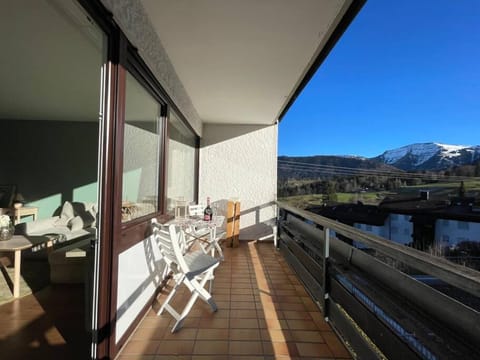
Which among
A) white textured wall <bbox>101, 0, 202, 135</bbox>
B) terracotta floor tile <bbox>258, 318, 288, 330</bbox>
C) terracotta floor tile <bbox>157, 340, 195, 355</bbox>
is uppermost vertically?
white textured wall <bbox>101, 0, 202, 135</bbox>

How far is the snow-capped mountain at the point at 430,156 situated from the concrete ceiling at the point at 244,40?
108cm

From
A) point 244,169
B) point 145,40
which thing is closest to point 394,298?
point 145,40

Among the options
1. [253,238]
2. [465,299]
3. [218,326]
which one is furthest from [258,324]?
[253,238]

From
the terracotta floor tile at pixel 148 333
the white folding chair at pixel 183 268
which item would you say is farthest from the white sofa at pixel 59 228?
the terracotta floor tile at pixel 148 333

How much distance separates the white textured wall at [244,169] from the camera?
4.91 m

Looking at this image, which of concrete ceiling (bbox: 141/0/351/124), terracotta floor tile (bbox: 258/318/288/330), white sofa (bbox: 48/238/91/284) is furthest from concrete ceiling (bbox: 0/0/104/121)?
terracotta floor tile (bbox: 258/318/288/330)

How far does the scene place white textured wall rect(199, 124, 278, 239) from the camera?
4.91 metres

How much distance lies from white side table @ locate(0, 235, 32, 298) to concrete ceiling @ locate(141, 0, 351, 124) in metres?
2.29

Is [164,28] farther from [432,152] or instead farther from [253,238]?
[253,238]

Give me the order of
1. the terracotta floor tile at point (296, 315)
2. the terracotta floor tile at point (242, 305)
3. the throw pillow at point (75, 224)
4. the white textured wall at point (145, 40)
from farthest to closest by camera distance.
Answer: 1. the throw pillow at point (75, 224)
2. the terracotta floor tile at point (242, 305)
3. the terracotta floor tile at point (296, 315)
4. the white textured wall at point (145, 40)

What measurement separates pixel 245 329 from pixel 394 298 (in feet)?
3.71

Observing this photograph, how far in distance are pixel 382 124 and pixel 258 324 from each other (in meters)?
1.65

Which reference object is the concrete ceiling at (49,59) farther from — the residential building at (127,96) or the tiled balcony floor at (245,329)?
the tiled balcony floor at (245,329)

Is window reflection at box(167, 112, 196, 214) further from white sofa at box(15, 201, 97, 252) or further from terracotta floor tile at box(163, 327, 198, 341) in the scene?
terracotta floor tile at box(163, 327, 198, 341)
